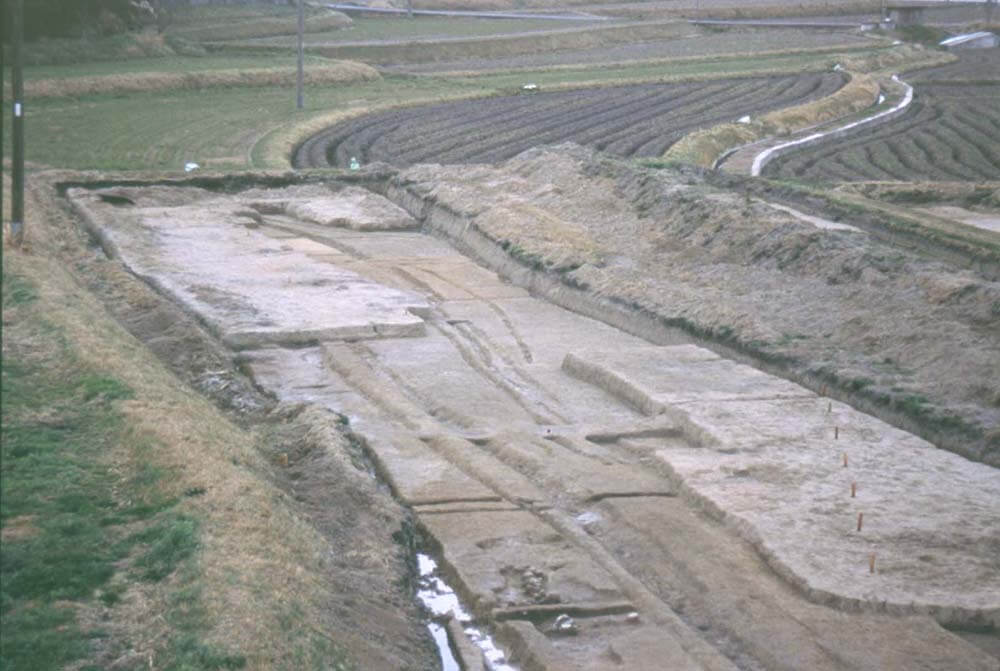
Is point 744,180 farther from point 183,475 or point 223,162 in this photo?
point 183,475

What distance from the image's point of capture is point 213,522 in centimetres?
920

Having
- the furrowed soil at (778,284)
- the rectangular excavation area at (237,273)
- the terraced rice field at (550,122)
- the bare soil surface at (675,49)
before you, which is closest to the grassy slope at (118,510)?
the rectangular excavation area at (237,273)

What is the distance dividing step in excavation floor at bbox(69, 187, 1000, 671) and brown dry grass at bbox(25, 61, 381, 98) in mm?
2897

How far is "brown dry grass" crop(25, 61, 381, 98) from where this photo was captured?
14.4m

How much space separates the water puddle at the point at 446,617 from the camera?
907 centimetres

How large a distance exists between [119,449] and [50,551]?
6.33 ft

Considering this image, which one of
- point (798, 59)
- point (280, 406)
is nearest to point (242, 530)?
point (280, 406)

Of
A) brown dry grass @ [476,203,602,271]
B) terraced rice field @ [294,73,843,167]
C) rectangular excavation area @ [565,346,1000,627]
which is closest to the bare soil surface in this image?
terraced rice field @ [294,73,843,167]

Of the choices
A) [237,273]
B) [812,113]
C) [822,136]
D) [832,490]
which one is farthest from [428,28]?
[832,490]

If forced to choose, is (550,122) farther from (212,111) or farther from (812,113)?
(212,111)

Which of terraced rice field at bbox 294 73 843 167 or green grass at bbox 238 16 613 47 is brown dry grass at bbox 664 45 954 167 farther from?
green grass at bbox 238 16 613 47

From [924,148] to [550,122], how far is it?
9.02 meters

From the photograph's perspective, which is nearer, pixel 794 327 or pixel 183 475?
pixel 183 475

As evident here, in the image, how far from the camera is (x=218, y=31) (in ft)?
107
